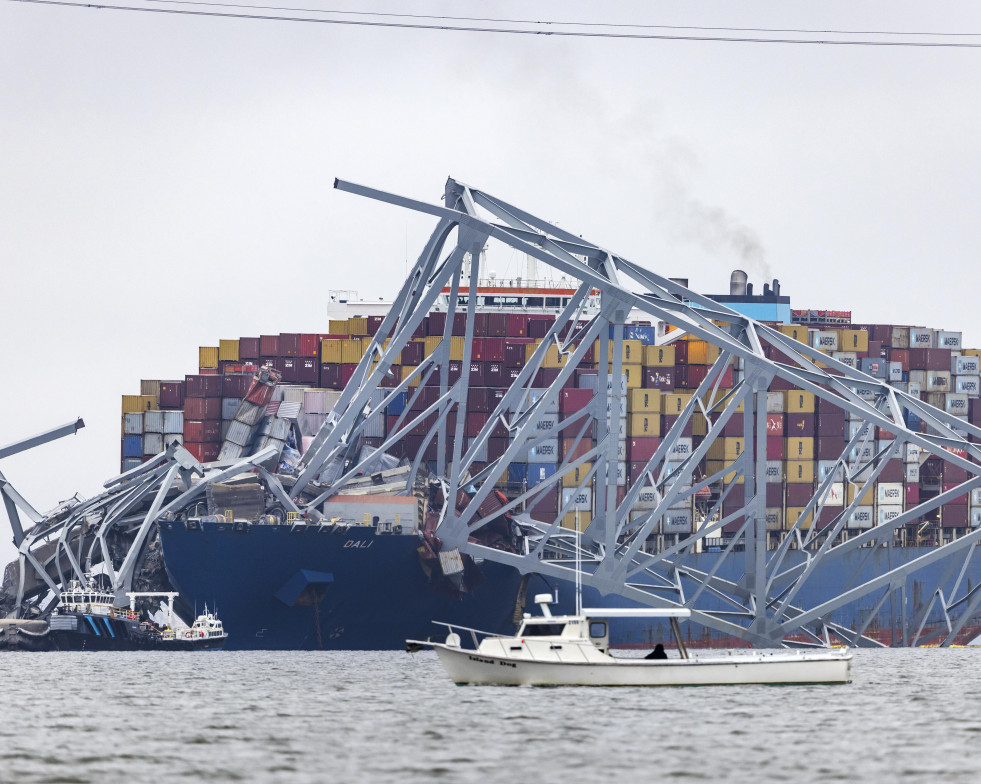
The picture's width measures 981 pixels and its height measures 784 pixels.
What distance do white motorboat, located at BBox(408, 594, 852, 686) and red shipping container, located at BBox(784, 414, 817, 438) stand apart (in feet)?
164

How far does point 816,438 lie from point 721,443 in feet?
19.6

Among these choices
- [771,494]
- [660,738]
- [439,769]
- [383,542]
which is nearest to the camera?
[439,769]

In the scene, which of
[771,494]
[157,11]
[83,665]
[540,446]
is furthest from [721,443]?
[157,11]

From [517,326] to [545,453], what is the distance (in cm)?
1293

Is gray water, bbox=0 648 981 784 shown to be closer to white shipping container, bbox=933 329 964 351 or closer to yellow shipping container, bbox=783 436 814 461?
yellow shipping container, bbox=783 436 814 461

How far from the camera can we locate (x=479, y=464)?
282 feet

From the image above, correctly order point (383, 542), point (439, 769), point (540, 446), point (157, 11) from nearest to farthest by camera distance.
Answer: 1. point (439, 769)
2. point (157, 11)
3. point (383, 542)
4. point (540, 446)

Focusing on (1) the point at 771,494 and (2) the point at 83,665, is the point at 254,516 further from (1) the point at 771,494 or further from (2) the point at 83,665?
(1) the point at 771,494

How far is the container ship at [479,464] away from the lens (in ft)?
223

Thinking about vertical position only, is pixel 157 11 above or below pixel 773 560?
above

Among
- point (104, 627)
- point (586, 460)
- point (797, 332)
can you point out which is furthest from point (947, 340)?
point (104, 627)

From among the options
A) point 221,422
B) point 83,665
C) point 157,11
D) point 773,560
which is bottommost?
point 83,665

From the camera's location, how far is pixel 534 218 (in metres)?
65.1

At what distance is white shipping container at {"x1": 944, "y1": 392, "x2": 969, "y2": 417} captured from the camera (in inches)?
4218
